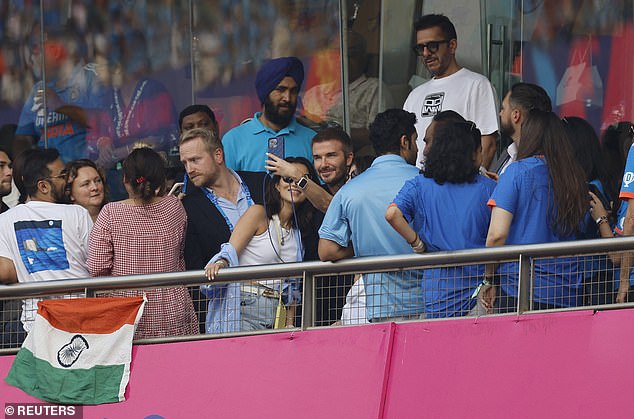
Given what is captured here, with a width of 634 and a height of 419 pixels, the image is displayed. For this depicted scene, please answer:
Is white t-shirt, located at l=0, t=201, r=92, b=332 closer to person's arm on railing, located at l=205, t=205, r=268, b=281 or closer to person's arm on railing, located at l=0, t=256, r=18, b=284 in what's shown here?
person's arm on railing, located at l=0, t=256, r=18, b=284

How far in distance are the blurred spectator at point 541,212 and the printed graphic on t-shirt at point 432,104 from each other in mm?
2136

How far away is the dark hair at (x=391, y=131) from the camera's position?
26.3ft

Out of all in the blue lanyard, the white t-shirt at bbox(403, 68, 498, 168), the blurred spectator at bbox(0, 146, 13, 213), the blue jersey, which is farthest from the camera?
the blue jersey

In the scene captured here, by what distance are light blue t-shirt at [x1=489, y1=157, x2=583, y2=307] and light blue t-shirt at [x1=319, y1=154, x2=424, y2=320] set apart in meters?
0.57

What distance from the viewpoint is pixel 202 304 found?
26.9 ft

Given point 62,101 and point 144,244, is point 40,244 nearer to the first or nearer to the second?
point 144,244

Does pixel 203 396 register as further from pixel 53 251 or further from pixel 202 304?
pixel 53 251

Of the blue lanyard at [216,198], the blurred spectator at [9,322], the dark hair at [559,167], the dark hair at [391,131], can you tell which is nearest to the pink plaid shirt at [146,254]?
the blue lanyard at [216,198]

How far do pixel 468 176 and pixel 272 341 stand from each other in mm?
1453

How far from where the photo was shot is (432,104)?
32.0ft

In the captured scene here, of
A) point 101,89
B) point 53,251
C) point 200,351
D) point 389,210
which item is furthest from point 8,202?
point 389,210

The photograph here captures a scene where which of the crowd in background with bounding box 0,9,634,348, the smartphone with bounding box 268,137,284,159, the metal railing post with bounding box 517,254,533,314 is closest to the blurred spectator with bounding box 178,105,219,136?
the smartphone with bounding box 268,137,284,159

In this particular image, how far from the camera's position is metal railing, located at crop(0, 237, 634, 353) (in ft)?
24.0

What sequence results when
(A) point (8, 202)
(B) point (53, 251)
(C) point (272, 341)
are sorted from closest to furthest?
1. (C) point (272, 341)
2. (B) point (53, 251)
3. (A) point (8, 202)
